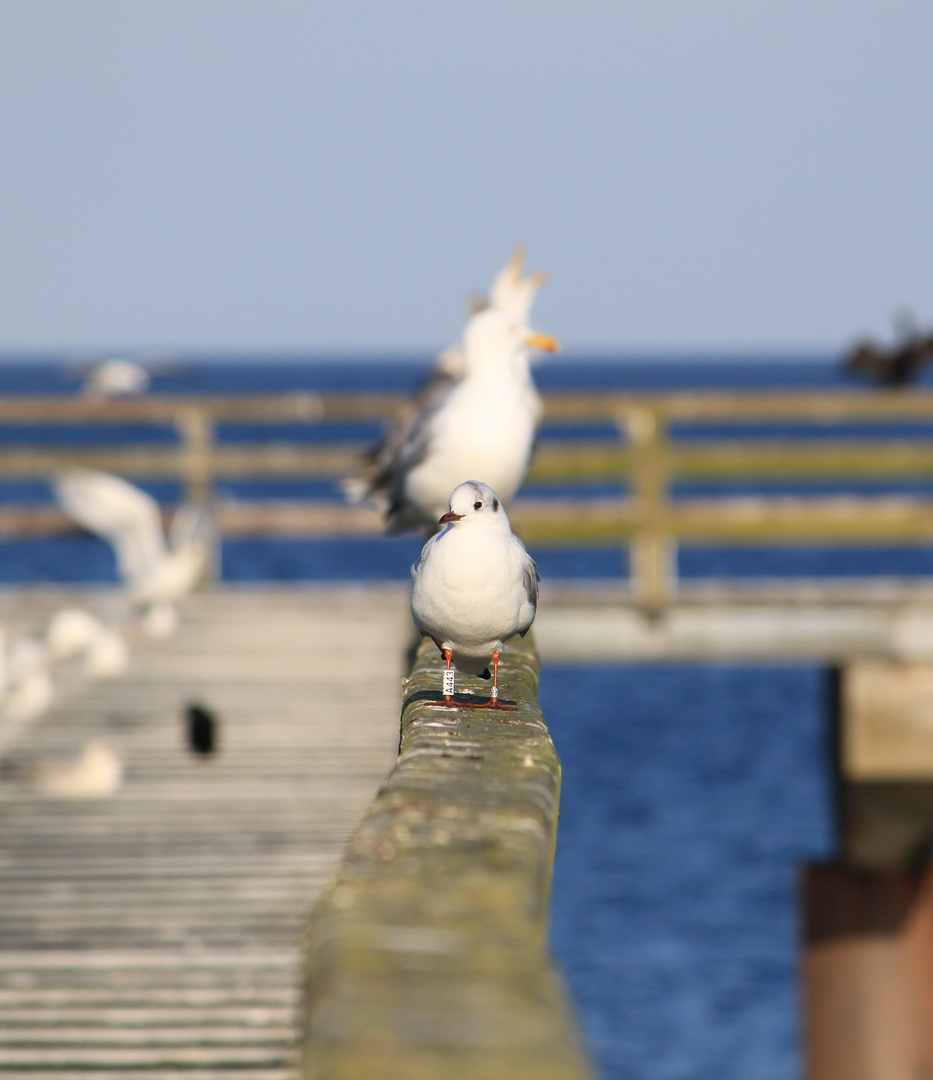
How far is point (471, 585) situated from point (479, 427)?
185cm

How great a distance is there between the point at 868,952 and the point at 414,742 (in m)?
6.98

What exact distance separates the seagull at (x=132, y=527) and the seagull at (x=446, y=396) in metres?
3.89

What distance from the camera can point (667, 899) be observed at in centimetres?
1930

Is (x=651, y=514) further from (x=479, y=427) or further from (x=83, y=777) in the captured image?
(x=479, y=427)

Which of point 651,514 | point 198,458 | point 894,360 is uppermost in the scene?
point 894,360

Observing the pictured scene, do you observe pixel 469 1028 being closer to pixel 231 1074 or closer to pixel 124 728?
pixel 231 1074

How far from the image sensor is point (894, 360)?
2119 centimetres

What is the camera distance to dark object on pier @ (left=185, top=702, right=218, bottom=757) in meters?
7.14

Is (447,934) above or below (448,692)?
below

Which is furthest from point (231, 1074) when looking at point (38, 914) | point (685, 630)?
point (685, 630)

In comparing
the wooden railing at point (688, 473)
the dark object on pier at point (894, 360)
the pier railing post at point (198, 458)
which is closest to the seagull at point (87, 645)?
the wooden railing at point (688, 473)

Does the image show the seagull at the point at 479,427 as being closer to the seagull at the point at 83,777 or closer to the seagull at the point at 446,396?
the seagull at the point at 446,396

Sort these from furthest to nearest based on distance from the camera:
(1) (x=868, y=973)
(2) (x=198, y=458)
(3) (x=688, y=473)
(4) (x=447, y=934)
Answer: (2) (x=198, y=458) < (3) (x=688, y=473) < (1) (x=868, y=973) < (4) (x=447, y=934)

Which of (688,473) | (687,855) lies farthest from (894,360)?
(688,473)
